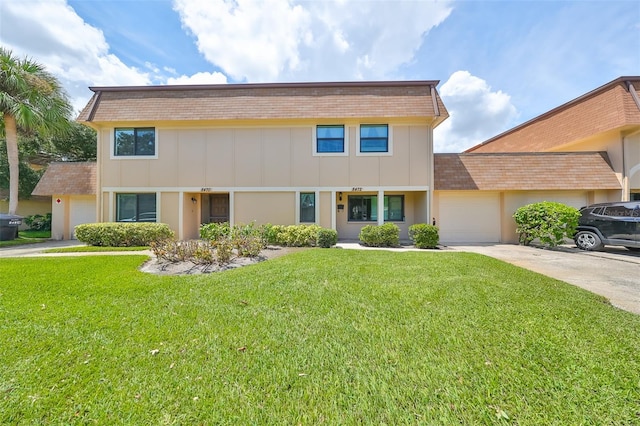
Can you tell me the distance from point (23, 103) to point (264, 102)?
1150 centimetres

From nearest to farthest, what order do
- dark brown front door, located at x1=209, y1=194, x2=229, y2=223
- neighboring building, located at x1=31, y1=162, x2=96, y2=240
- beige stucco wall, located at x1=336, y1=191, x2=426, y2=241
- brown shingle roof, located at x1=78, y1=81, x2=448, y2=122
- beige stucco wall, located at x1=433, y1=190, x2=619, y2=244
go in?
brown shingle roof, located at x1=78, y1=81, x2=448, y2=122, beige stucco wall, located at x1=433, y1=190, x2=619, y2=244, neighboring building, located at x1=31, y1=162, x2=96, y2=240, beige stucco wall, located at x1=336, y1=191, x2=426, y2=241, dark brown front door, located at x1=209, y1=194, x2=229, y2=223

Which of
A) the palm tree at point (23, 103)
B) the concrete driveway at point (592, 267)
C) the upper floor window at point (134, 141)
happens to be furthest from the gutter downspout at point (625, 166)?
the palm tree at point (23, 103)

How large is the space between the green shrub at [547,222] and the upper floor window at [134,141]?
673 inches

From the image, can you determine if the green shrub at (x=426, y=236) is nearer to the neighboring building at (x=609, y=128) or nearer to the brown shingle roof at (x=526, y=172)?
the brown shingle roof at (x=526, y=172)

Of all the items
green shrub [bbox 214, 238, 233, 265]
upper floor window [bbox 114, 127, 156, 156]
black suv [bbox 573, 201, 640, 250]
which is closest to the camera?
green shrub [bbox 214, 238, 233, 265]

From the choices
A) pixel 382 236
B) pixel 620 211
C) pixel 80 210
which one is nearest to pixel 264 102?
pixel 382 236

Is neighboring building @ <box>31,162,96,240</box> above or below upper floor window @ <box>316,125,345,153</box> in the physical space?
below

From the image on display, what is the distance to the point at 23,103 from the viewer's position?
1205 centimetres

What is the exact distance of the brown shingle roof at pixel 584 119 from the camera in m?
11.2

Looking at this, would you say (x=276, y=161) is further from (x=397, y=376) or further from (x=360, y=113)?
(x=397, y=376)

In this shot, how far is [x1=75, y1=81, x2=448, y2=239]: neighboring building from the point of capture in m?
11.7

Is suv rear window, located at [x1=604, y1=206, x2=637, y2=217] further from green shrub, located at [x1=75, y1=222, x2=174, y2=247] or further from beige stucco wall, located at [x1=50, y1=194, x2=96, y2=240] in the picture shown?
beige stucco wall, located at [x1=50, y1=194, x2=96, y2=240]

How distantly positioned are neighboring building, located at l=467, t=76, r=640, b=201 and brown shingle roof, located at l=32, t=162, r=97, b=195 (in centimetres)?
2287

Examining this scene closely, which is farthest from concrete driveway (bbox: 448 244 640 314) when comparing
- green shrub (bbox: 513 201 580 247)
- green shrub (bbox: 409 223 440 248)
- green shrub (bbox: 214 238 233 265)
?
green shrub (bbox: 214 238 233 265)
